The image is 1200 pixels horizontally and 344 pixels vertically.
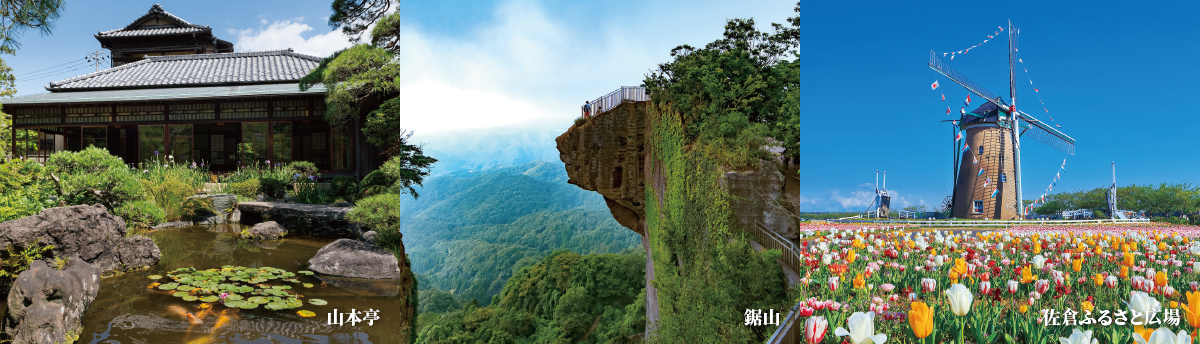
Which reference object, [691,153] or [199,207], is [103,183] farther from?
[691,153]

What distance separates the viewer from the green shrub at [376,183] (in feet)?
26.9

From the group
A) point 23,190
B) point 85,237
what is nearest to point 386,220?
point 85,237

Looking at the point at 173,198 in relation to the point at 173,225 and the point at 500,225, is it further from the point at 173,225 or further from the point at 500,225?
the point at 500,225

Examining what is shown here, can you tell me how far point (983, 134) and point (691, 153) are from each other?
9098 millimetres

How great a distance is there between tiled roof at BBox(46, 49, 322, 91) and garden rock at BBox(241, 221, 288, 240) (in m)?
3.87

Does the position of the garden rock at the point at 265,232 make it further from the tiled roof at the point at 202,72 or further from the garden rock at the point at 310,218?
the tiled roof at the point at 202,72

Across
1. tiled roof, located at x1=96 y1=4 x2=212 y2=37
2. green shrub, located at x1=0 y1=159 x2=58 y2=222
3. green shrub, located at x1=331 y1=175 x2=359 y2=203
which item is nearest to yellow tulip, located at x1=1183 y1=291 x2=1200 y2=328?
green shrub, located at x1=331 y1=175 x2=359 y2=203

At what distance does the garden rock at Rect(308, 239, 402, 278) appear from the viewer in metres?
6.46

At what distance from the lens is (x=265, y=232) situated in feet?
26.2

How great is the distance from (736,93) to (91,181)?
10.5 metres

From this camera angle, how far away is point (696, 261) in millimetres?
4672

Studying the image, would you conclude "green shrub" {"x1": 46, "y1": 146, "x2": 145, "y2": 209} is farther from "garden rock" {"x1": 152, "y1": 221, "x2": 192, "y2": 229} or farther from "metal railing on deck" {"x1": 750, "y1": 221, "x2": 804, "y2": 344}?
"metal railing on deck" {"x1": 750, "y1": 221, "x2": 804, "y2": 344}

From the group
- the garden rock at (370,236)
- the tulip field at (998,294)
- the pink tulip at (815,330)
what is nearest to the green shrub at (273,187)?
the garden rock at (370,236)

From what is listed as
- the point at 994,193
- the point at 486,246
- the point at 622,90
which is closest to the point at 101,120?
the point at 486,246
